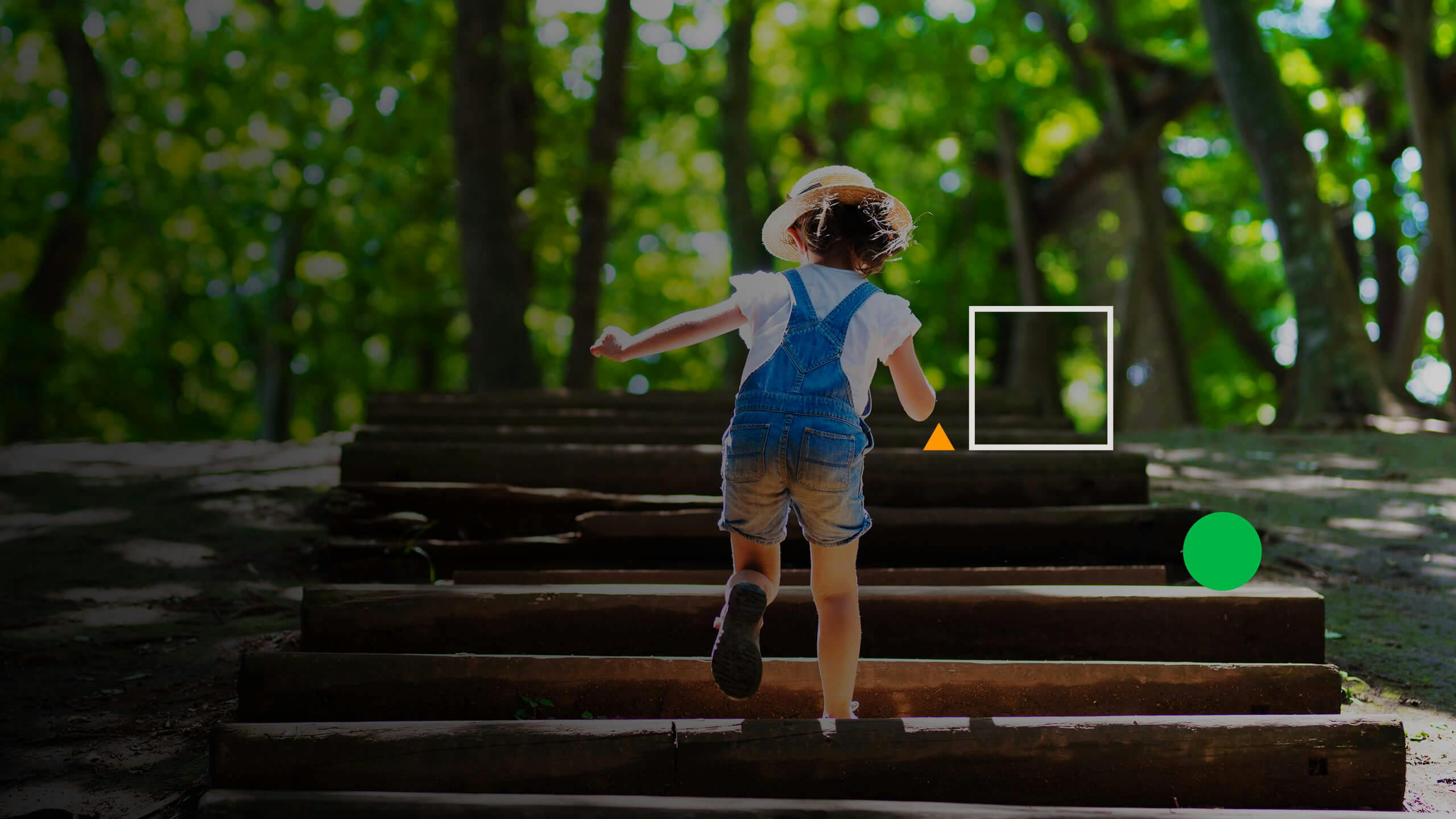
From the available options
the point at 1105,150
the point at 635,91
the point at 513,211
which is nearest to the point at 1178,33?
the point at 1105,150

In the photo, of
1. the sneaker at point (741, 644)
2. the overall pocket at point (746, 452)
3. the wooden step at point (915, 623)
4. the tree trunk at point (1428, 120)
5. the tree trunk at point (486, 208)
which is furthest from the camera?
the tree trunk at point (1428, 120)

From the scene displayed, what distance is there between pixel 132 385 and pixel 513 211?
20.0m

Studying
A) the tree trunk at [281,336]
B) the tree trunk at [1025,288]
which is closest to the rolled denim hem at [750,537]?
the tree trunk at [1025,288]

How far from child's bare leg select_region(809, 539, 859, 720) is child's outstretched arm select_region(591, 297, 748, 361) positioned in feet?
2.07

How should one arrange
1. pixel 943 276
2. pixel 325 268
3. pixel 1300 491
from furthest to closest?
pixel 325 268 < pixel 943 276 < pixel 1300 491

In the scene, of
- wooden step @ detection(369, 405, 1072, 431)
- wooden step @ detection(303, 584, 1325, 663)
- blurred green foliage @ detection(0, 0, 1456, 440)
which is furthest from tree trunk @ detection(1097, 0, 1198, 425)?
wooden step @ detection(303, 584, 1325, 663)

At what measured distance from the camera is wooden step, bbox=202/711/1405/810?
2.66 metres

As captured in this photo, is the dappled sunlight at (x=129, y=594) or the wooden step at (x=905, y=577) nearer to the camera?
the wooden step at (x=905, y=577)

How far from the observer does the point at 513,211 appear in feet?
37.2

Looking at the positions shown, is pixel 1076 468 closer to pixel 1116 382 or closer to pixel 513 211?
pixel 513 211

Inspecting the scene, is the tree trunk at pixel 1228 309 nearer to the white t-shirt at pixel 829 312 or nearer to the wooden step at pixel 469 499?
the wooden step at pixel 469 499

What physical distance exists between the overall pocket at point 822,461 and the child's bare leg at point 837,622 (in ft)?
0.59

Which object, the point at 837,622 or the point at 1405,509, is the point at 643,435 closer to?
the point at 837,622

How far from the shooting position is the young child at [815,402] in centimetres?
276
